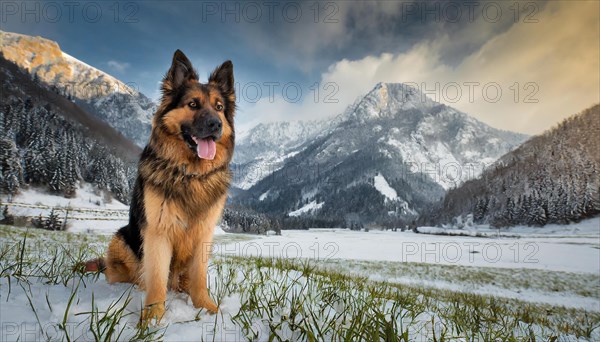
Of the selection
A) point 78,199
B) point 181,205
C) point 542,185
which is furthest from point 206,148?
point 542,185

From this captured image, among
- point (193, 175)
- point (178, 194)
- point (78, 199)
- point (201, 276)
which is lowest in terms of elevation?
point (78, 199)

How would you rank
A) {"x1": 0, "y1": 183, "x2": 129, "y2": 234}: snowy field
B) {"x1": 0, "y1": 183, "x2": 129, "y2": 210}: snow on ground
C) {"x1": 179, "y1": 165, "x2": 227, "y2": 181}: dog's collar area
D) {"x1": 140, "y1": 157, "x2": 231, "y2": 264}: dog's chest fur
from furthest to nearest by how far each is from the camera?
{"x1": 0, "y1": 183, "x2": 129, "y2": 210}: snow on ground → {"x1": 0, "y1": 183, "x2": 129, "y2": 234}: snowy field → {"x1": 179, "y1": 165, "x2": 227, "y2": 181}: dog's collar area → {"x1": 140, "y1": 157, "x2": 231, "y2": 264}: dog's chest fur

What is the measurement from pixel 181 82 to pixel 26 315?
318 centimetres

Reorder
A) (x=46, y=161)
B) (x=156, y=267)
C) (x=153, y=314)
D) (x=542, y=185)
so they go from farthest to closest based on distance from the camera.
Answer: (x=542, y=185)
(x=46, y=161)
(x=156, y=267)
(x=153, y=314)

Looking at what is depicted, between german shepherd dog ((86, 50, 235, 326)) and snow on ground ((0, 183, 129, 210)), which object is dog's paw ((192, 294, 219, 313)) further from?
snow on ground ((0, 183, 129, 210))

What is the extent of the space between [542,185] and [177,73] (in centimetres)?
12668

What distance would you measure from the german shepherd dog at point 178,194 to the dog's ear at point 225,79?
0.22 m

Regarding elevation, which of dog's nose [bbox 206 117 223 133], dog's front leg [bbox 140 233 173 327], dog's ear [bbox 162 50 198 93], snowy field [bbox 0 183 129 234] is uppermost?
dog's ear [bbox 162 50 198 93]

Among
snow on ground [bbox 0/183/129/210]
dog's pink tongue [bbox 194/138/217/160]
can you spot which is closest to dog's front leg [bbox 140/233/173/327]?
dog's pink tongue [bbox 194/138/217/160]

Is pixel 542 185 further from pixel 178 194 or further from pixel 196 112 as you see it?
pixel 178 194

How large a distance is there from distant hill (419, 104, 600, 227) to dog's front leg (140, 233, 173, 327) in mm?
111790

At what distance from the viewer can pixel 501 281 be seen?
21.0m

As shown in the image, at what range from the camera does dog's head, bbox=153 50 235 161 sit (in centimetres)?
374

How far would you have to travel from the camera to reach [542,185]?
96750mm
